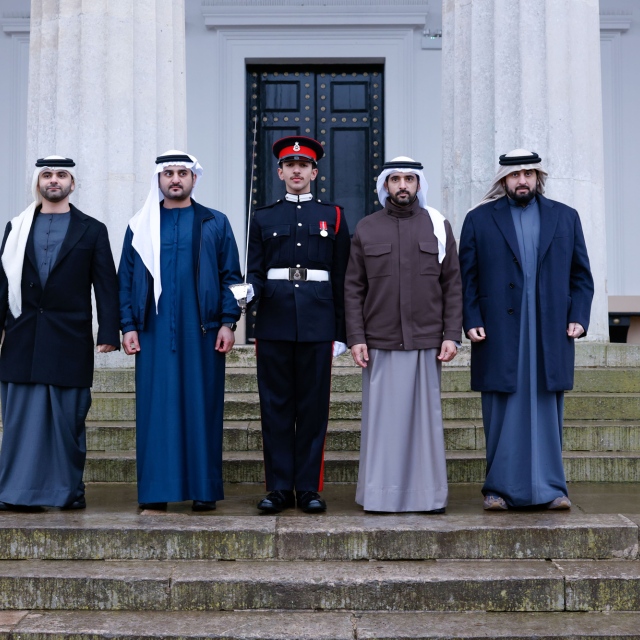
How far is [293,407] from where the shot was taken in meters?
5.57

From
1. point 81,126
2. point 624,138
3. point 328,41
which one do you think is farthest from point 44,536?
point 624,138

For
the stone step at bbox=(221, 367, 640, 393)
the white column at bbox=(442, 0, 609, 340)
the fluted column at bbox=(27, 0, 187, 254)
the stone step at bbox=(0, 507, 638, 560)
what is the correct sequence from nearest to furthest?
the stone step at bbox=(0, 507, 638, 560)
the stone step at bbox=(221, 367, 640, 393)
the white column at bbox=(442, 0, 609, 340)
the fluted column at bbox=(27, 0, 187, 254)

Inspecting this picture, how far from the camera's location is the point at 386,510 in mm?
5305

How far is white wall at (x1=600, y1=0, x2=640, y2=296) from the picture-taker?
1089 cm

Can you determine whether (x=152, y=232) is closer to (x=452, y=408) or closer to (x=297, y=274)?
(x=297, y=274)

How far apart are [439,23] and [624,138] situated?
88.7 inches

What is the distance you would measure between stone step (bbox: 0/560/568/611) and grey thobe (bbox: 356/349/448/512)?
29.5 inches

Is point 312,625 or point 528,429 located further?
point 528,429

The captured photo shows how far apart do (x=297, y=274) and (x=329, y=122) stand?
18.5 ft

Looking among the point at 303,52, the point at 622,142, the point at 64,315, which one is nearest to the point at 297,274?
the point at 64,315

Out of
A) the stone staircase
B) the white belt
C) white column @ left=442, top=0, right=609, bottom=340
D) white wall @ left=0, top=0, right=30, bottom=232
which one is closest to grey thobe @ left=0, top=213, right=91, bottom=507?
the stone staircase

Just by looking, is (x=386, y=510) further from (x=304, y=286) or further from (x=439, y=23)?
(x=439, y=23)

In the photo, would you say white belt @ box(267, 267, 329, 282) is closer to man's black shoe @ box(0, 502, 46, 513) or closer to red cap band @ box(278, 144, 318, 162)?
red cap band @ box(278, 144, 318, 162)

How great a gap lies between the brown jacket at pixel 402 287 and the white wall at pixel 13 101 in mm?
6244
